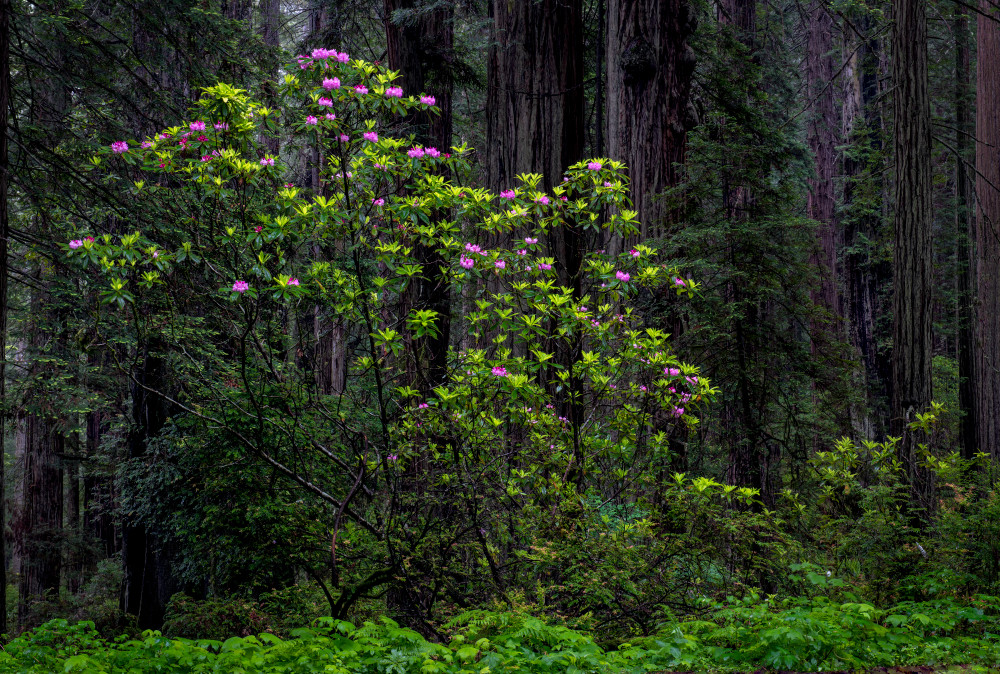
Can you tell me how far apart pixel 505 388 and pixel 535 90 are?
3878mm

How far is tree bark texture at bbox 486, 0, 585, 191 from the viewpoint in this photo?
7.39 meters

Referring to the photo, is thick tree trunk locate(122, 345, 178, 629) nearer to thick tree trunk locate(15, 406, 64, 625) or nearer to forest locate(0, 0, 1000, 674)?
forest locate(0, 0, 1000, 674)

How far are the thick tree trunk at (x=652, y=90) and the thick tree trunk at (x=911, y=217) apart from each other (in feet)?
6.46

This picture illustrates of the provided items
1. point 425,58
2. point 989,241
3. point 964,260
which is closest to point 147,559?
point 425,58

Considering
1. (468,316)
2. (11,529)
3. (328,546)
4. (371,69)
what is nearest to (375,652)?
(328,546)

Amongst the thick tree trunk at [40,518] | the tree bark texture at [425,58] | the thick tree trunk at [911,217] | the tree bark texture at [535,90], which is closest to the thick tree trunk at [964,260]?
the thick tree trunk at [911,217]

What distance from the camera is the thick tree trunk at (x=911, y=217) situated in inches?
254

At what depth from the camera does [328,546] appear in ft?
18.1

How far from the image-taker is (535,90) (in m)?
7.44

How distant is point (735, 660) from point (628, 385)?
7.69 ft

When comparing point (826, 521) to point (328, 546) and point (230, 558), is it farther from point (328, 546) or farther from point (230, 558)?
point (230, 558)

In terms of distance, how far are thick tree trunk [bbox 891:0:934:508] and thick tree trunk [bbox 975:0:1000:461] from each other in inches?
194

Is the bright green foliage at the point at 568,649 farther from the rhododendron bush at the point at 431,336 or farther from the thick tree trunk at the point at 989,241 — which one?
the thick tree trunk at the point at 989,241

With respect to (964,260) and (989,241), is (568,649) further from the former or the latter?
(964,260)
